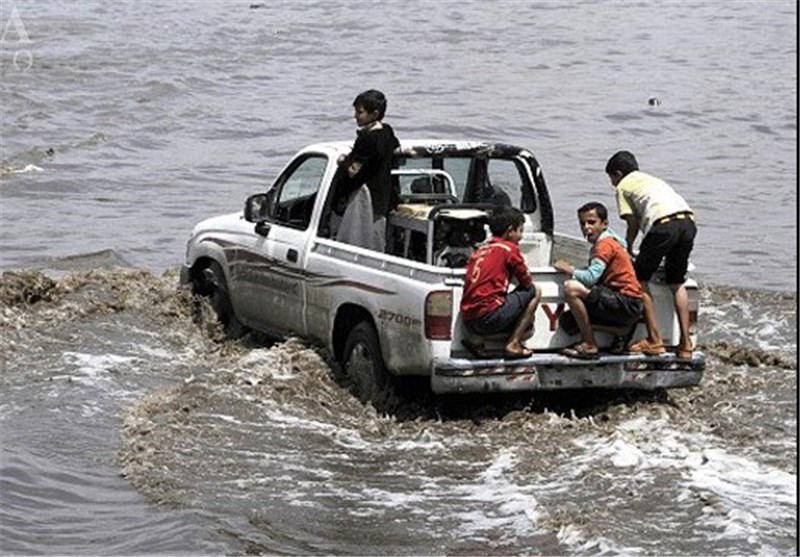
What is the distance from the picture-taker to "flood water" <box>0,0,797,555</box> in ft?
29.1

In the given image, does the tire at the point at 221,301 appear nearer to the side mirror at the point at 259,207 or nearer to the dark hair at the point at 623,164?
the side mirror at the point at 259,207

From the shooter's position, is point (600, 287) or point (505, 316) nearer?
point (505, 316)

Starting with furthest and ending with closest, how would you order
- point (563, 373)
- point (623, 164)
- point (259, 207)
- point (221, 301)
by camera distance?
point (221, 301), point (259, 207), point (623, 164), point (563, 373)

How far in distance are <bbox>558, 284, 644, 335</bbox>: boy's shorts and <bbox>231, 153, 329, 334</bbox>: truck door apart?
2.09 meters

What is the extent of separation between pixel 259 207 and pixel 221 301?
0.95 meters

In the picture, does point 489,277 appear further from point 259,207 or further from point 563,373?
point 259,207

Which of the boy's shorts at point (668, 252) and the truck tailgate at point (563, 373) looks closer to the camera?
the truck tailgate at point (563, 373)

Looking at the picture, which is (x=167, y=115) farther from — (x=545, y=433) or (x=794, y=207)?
(x=545, y=433)

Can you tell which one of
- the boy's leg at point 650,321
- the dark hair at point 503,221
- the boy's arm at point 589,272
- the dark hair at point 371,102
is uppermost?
the dark hair at point 371,102

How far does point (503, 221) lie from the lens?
10.8m

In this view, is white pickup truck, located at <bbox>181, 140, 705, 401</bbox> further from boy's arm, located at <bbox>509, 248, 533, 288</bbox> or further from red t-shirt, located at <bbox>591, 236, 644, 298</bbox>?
red t-shirt, located at <bbox>591, 236, 644, 298</bbox>

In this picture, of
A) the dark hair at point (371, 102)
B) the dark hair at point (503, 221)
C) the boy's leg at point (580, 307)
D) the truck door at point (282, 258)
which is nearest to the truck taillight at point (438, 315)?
the dark hair at point (503, 221)

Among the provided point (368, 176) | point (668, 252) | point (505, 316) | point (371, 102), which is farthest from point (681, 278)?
point (371, 102)

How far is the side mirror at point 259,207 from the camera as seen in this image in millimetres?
12773
